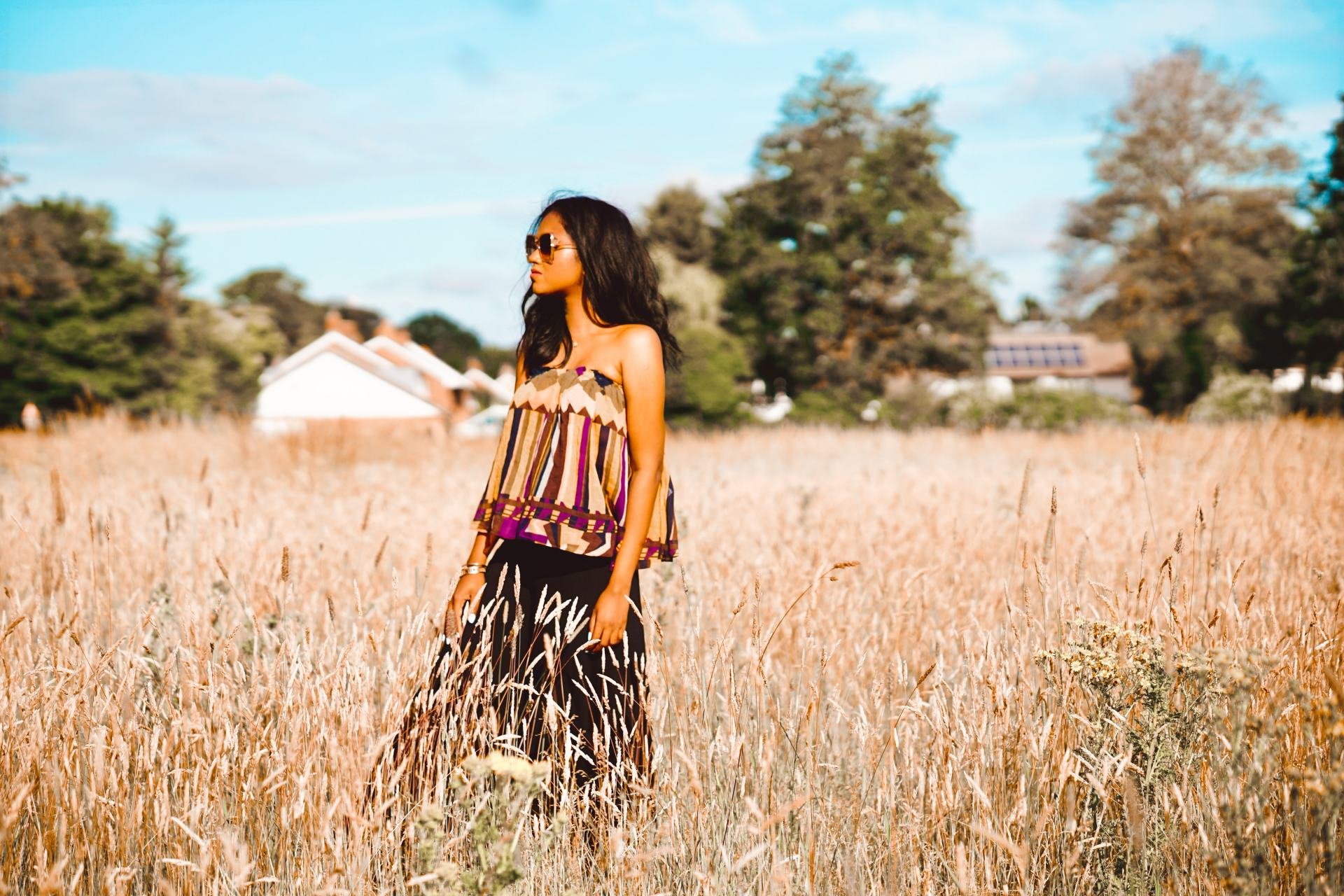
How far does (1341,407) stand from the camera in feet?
64.9

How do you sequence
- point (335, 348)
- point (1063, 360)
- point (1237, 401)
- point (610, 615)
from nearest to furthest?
point (610, 615), point (1237, 401), point (335, 348), point (1063, 360)

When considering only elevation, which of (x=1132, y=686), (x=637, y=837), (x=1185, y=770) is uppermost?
(x=1132, y=686)

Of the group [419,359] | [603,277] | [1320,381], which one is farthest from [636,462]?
[419,359]

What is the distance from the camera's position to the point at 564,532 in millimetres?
2500

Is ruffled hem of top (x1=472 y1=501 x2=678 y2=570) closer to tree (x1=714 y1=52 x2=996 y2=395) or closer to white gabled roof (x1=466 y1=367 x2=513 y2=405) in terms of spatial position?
tree (x1=714 y1=52 x2=996 y2=395)

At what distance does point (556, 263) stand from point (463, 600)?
954 millimetres

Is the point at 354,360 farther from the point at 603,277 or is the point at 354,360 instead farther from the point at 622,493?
the point at 622,493

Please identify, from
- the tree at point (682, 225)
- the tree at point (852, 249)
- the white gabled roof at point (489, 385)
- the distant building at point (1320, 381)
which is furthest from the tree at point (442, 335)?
the distant building at point (1320, 381)

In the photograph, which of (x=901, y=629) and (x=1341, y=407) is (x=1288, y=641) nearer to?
(x=901, y=629)

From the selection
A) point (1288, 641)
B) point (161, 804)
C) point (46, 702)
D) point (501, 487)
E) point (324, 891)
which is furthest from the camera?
point (1288, 641)

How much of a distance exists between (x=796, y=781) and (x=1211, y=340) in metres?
35.8

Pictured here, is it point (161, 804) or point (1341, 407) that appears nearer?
point (161, 804)

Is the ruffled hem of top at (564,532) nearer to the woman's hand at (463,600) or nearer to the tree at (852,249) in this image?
the woman's hand at (463,600)

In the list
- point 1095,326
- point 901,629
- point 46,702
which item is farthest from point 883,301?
point 46,702
